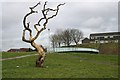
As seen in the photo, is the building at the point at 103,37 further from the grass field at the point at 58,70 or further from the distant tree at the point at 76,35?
the grass field at the point at 58,70

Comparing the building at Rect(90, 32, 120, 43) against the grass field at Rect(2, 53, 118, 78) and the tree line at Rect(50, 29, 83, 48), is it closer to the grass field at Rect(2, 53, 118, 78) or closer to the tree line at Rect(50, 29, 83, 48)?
the tree line at Rect(50, 29, 83, 48)

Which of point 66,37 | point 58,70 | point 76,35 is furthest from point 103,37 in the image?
point 58,70

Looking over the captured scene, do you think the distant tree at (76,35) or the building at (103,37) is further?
the building at (103,37)

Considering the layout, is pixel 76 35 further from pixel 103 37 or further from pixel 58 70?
pixel 58 70

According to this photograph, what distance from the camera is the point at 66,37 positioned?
385 feet

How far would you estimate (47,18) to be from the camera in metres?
24.2

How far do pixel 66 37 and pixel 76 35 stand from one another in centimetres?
744

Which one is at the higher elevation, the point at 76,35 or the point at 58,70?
the point at 76,35

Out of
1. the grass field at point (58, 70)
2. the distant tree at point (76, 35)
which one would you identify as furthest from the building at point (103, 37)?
the grass field at point (58, 70)

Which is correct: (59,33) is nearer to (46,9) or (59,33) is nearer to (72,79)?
(46,9)

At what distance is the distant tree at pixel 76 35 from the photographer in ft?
399

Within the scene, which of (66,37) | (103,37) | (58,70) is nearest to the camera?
(58,70)

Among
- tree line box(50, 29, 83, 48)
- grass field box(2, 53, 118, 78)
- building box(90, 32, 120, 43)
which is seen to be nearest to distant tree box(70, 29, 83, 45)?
tree line box(50, 29, 83, 48)

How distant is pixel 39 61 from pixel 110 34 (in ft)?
487
